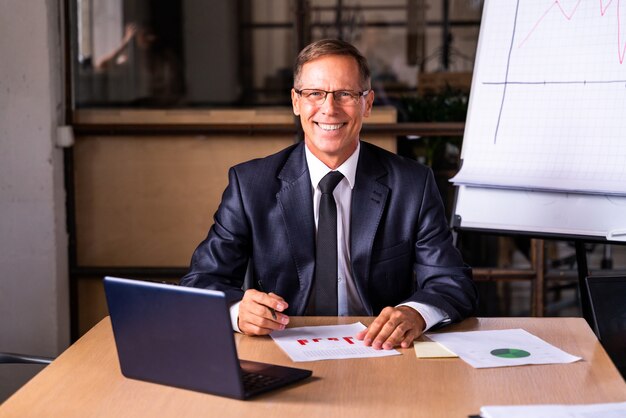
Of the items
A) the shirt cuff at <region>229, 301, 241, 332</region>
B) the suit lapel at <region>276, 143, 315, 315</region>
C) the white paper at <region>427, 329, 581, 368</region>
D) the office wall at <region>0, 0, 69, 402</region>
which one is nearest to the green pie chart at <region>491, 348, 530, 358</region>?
the white paper at <region>427, 329, 581, 368</region>

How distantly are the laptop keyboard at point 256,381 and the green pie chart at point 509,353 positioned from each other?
17.9 inches

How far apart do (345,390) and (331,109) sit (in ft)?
2.99

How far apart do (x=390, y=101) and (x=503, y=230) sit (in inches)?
44.7

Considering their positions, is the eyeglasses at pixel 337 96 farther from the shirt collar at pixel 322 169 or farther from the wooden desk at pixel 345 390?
the wooden desk at pixel 345 390

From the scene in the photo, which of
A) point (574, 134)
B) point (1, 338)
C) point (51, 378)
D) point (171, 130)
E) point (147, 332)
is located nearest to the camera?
point (147, 332)

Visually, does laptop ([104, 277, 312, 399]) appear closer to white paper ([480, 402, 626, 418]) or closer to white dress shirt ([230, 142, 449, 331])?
white paper ([480, 402, 626, 418])

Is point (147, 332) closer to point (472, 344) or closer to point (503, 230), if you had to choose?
point (472, 344)

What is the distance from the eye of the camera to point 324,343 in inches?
68.8

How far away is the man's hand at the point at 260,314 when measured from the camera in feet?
5.82

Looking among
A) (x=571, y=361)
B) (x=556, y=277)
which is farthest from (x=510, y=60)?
(x=571, y=361)

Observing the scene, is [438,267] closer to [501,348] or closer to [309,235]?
[309,235]

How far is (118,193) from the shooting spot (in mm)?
3520

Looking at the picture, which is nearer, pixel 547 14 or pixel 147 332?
pixel 147 332

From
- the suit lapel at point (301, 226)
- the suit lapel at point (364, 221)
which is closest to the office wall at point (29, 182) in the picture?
the suit lapel at point (301, 226)
